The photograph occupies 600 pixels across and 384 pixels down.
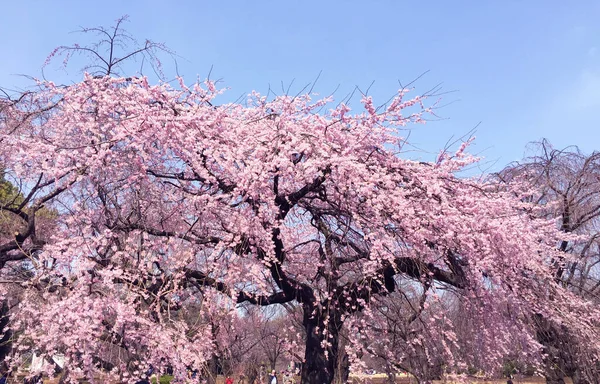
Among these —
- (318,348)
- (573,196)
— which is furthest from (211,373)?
(573,196)

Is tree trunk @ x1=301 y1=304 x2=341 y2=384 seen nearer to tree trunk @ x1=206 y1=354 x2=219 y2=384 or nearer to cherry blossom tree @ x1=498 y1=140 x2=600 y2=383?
tree trunk @ x1=206 y1=354 x2=219 y2=384

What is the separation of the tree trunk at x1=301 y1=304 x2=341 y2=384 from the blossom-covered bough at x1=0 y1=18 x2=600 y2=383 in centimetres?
3

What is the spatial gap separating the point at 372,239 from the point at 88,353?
161 inches

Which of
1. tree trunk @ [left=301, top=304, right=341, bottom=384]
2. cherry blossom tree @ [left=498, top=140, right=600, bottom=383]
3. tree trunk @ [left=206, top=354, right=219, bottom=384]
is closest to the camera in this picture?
tree trunk @ [left=206, top=354, right=219, bottom=384]

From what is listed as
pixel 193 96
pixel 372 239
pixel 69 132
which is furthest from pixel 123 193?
pixel 372 239

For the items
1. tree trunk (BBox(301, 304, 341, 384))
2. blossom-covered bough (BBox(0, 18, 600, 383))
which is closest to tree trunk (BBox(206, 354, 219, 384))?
blossom-covered bough (BBox(0, 18, 600, 383))

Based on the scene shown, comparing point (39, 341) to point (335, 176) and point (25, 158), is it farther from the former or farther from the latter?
point (335, 176)

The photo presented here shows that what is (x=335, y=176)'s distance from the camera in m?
6.88

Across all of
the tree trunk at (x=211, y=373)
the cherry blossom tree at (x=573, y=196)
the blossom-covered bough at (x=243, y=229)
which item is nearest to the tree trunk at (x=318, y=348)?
the blossom-covered bough at (x=243, y=229)

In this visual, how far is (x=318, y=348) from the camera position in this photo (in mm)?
8031

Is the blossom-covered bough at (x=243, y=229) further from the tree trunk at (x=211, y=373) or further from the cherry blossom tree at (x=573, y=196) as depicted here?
the cherry blossom tree at (x=573, y=196)

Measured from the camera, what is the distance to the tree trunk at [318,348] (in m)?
7.87

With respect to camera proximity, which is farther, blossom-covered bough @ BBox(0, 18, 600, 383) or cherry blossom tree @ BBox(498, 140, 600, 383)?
cherry blossom tree @ BBox(498, 140, 600, 383)

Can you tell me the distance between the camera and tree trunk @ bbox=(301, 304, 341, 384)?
7.87m
